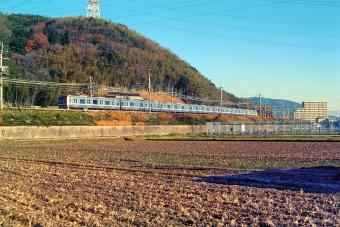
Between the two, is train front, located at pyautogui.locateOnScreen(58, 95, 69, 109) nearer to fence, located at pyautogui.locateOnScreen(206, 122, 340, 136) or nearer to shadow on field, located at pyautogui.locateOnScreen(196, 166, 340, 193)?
fence, located at pyautogui.locateOnScreen(206, 122, 340, 136)

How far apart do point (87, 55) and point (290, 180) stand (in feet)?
299

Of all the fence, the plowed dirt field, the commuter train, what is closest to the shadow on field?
the plowed dirt field

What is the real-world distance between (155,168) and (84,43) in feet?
312

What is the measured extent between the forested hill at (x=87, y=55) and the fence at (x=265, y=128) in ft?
94.9

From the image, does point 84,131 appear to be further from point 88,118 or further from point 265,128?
Result: point 265,128

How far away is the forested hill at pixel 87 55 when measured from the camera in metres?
85.2

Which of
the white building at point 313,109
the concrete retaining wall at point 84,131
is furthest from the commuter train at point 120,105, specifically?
the white building at point 313,109

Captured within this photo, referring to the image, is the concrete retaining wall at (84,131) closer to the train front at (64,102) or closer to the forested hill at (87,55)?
the train front at (64,102)

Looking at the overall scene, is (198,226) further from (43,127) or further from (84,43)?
(84,43)

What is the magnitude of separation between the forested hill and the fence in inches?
1139

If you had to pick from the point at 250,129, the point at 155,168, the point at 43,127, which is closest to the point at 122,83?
the point at 250,129

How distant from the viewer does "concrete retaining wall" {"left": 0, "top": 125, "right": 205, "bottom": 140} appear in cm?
4100

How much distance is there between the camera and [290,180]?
13.3 metres

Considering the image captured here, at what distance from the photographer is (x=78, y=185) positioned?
1202cm
